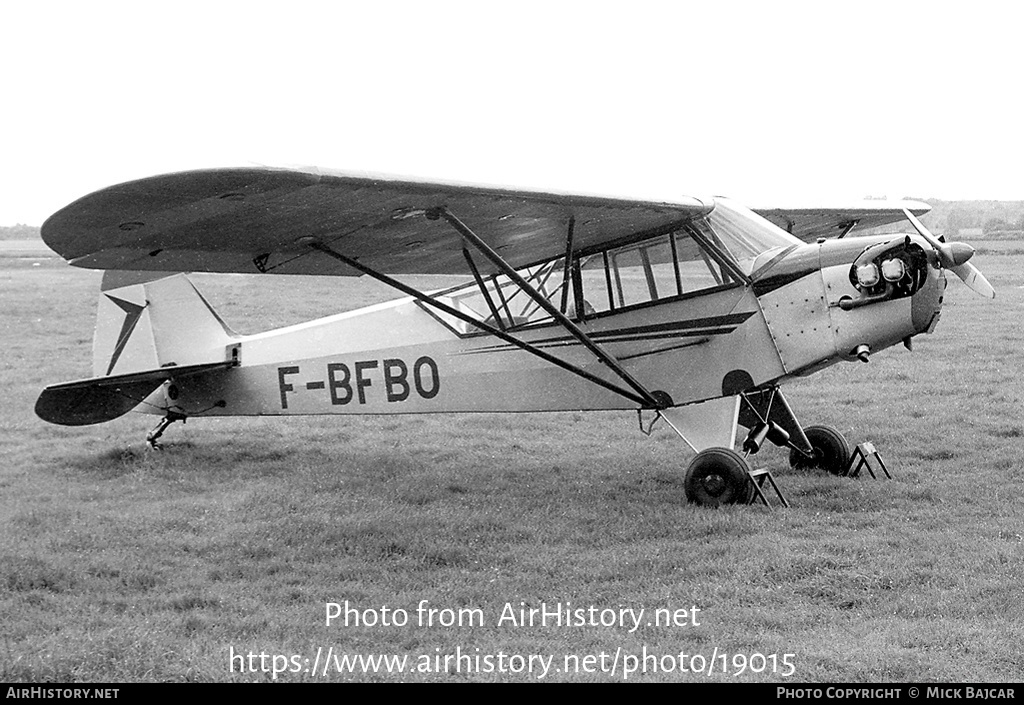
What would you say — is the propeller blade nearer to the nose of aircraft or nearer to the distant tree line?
the nose of aircraft

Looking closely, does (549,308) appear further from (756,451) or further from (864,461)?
(864,461)

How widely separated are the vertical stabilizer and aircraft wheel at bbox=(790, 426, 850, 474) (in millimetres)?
5569

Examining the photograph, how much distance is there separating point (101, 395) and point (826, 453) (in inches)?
260

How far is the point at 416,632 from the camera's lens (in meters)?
5.17

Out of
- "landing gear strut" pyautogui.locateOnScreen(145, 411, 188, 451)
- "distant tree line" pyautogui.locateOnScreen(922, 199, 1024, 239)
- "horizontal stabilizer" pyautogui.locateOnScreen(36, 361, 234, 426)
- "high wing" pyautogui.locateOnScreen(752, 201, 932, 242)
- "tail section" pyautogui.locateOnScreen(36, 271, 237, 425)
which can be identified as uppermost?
"high wing" pyautogui.locateOnScreen(752, 201, 932, 242)

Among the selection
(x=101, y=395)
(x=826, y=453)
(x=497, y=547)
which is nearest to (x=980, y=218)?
(x=826, y=453)

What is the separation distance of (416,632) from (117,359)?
20.0 ft

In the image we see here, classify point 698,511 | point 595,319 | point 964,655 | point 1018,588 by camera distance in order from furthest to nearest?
point 595,319
point 698,511
point 1018,588
point 964,655

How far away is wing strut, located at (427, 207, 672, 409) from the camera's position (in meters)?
6.97

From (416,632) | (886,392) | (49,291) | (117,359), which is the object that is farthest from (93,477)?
(49,291)

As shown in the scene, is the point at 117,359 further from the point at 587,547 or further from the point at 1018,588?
the point at 1018,588

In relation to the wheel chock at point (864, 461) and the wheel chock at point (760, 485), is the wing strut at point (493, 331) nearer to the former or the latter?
the wheel chock at point (760, 485)

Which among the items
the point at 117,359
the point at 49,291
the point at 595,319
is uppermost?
the point at 595,319

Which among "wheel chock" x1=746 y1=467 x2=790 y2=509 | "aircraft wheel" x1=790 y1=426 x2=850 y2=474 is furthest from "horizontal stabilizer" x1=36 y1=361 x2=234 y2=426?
"aircraft wheel" x1=790 y1=426 x2=850 y2=474
